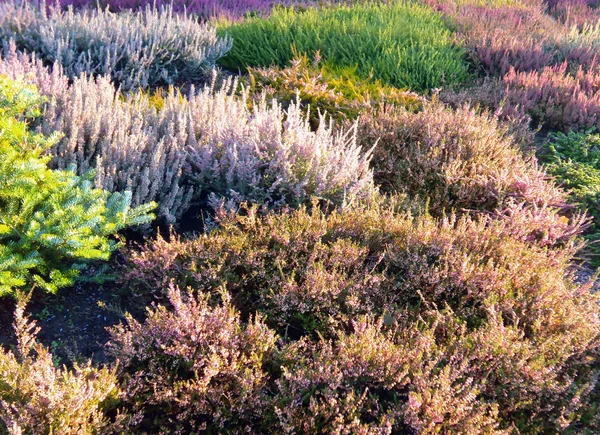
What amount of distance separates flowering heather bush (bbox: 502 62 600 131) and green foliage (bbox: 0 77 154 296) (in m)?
3.63

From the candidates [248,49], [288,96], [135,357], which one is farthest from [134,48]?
[135,357]

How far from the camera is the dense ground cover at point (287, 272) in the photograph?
1952 millimetres

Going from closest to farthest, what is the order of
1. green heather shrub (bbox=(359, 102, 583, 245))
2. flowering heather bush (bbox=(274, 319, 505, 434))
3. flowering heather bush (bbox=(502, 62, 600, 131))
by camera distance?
flowering heather bush (bbox=(274, 319, 505, 434)) < green heather shrub (bbox=(359, 102, 583, 245)) < flowering heather bush (bbox=(502, 62, 600, 131))

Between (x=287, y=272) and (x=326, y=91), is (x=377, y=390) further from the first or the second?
(x=326, y=91)

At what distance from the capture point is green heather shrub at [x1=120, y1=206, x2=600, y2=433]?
1.95 m

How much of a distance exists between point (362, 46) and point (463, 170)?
2.58 m

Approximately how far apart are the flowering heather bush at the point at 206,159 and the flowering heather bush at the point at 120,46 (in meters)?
1.58

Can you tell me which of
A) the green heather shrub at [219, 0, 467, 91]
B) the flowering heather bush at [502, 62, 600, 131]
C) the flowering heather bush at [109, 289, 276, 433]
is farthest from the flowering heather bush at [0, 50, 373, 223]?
the flowering heather bush at [502, 62, 600, 131]

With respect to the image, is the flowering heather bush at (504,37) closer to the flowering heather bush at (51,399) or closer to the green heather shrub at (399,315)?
the green heather shrub at (399,315)

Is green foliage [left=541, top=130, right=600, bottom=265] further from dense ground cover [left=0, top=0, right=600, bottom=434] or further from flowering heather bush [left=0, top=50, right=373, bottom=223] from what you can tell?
flowering heather bush [left=0, top=50, right=373, bottom=223]

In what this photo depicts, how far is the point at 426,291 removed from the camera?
8.41 feet

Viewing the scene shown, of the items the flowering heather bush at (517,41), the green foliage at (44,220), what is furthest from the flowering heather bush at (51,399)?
the flowering heather bush at (517,41)

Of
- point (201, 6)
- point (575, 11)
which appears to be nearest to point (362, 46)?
point (201, 6)

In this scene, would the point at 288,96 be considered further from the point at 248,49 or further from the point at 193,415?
the point at 193,415
